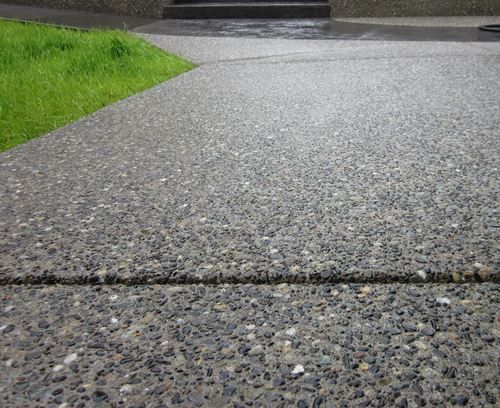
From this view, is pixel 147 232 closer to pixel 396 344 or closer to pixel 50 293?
pixel 50 293

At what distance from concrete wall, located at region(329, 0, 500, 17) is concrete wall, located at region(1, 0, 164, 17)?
309cm

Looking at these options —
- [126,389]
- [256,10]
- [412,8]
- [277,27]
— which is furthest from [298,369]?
[412,8]

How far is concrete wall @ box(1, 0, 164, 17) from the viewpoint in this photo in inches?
348

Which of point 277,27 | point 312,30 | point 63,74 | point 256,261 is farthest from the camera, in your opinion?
point 277,27

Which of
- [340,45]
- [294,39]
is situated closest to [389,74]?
[340,45]

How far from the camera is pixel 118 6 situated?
9.16 m

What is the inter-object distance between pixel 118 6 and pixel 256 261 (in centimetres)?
888

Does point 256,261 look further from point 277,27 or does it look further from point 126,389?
point 277,27

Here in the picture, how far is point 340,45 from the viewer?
553 centimetres

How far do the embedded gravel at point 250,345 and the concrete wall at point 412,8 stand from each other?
25.5 feet

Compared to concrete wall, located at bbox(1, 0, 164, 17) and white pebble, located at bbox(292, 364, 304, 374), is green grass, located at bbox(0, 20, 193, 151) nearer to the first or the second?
white pebble, located at bbox(292, 364, 304, 374)

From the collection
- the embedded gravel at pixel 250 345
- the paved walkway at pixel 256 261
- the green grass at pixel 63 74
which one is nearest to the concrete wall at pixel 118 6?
the green grass at pixel 63 74

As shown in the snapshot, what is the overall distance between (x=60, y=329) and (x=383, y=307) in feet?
2.67

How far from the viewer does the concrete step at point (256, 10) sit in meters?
8.28
